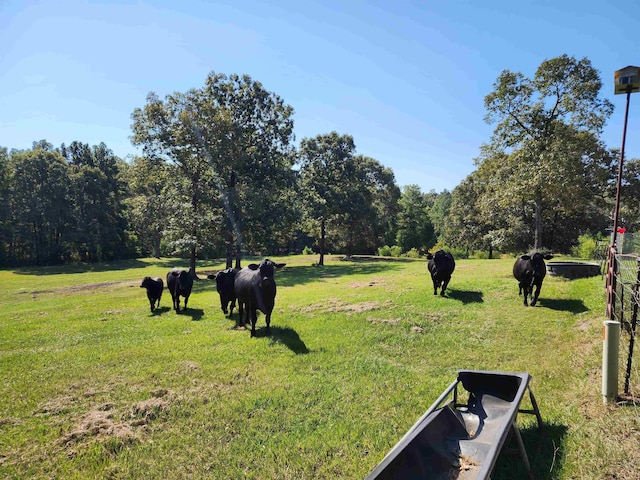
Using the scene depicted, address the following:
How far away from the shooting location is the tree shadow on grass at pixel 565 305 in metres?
11.0

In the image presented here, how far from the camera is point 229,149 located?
28.7 m

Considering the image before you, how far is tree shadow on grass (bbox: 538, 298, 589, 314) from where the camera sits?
10958 millimetres

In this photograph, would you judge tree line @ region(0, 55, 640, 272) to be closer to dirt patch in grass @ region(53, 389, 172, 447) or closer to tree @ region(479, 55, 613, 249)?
tree @ region(479, 55, 613, 249)

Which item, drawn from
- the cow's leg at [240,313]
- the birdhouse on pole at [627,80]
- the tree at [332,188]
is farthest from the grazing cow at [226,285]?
the tree at [332,188]

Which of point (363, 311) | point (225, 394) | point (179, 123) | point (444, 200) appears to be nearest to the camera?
point (225, 394)

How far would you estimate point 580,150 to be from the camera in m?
17.7

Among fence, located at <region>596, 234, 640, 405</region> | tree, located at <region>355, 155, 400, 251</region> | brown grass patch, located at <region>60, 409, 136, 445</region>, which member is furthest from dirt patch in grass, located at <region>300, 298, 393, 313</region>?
tree, located at <region>355, 155, 400, 251</region>

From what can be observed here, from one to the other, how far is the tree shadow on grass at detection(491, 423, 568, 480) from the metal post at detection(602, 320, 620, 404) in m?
0.80

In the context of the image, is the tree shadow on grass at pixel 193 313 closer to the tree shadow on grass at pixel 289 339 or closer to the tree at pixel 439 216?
the tree shadow on grass at pixel 289 339

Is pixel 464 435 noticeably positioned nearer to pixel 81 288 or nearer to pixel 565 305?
pixel 565 305

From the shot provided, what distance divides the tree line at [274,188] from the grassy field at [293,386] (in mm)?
8676

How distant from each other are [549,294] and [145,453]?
519 inches

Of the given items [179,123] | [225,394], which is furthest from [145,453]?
[179,123]

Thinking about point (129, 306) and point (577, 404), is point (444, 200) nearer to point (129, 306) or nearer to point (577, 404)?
point (129, 306)
